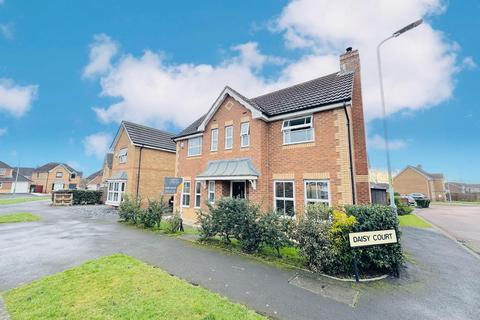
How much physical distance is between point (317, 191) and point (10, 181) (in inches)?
3409

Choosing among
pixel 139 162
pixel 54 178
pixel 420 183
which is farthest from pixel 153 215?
pixel 54 178

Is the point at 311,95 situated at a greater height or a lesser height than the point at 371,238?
greater

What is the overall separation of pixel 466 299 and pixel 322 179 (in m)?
6.00

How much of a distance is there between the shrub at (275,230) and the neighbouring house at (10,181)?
268 feet

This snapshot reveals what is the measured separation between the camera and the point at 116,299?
15.2 feet

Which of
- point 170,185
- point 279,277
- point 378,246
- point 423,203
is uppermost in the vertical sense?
point 170,185

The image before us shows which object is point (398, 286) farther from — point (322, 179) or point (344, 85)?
point (344, 85)

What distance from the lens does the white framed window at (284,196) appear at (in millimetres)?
11430

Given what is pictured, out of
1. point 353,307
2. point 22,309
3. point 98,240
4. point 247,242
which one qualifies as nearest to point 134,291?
point 22,309

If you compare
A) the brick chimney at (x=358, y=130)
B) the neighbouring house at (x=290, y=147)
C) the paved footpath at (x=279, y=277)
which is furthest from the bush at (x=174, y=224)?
the brick chimney at (x=358, y=130)

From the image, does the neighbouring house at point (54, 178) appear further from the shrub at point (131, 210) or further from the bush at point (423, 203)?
the bush at point (423, 203)

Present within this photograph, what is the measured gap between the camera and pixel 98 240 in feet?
32.0

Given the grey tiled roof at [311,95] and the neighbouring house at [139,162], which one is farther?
the neighbouring house at [139,162]

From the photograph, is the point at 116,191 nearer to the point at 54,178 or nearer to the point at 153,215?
the point at 153,215
